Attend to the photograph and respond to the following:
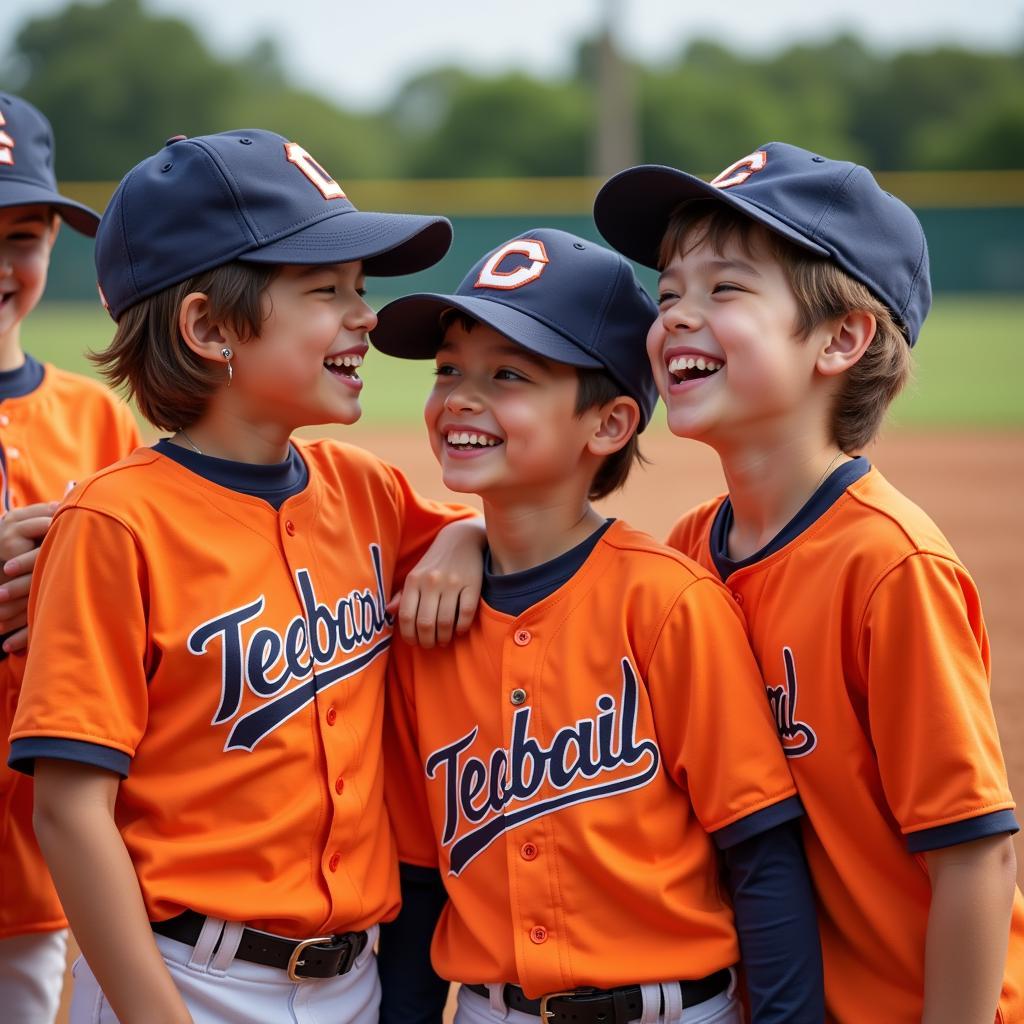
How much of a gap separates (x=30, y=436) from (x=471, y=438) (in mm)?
926

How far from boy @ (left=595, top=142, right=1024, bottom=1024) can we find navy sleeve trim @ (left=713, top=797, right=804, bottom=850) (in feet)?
0.20

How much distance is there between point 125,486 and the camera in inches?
67.3

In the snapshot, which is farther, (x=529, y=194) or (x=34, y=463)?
(x=529, y=194)

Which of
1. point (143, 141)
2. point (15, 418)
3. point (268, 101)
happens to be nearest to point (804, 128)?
point (268, 101)

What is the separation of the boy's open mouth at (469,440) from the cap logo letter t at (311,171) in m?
0.40

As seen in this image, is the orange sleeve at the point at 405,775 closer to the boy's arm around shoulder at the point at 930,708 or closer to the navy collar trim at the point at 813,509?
the navy collar trim at the point at 813,509

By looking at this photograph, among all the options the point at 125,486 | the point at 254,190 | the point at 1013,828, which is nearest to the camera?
the point at 1013,828

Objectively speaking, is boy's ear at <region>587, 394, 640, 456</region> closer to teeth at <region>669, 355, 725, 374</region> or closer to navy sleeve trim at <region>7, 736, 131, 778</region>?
teeth at <region>669, 355, 725, 374</region>

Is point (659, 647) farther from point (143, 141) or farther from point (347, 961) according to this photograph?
point (143, 141)

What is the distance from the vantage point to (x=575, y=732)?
1747mm

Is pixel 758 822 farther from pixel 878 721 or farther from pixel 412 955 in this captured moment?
pixel 412 955

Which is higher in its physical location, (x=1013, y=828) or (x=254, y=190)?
(x=254, y=190)

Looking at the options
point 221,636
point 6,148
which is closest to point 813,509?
point 221,636

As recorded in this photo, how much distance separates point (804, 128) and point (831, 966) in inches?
1503
